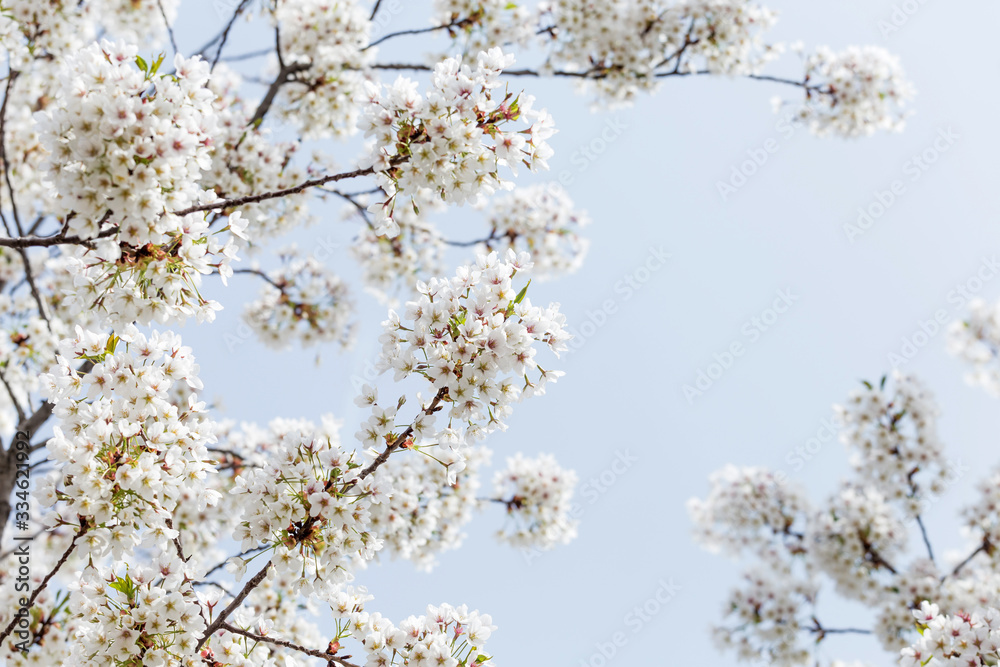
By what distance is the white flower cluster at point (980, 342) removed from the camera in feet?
34.2

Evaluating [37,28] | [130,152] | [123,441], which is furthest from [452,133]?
[37,28]

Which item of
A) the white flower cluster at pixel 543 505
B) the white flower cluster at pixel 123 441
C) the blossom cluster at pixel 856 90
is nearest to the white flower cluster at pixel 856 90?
the blossom cluster at pixel 856 90

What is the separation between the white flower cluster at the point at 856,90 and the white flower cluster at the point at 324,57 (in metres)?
6.37

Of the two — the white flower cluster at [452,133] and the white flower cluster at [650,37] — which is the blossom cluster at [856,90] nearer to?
the white flower cluster at [650,37]

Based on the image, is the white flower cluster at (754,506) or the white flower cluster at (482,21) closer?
the white flower cluster at (482,21)

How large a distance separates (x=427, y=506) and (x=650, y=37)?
6.48 m

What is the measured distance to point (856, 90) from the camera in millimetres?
8406

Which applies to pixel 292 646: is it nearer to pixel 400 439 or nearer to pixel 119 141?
pixel 400 439

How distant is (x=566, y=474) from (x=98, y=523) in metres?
5.43

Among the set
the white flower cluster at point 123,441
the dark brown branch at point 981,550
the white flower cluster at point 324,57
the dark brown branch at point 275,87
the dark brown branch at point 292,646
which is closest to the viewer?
the white flower cluster at point 123,441

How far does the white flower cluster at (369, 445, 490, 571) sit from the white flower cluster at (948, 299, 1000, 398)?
9316 mm

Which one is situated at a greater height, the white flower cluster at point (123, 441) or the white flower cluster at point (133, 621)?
the white flower cluster at point (123, 441)

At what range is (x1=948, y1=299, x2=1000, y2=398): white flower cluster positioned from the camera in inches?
410

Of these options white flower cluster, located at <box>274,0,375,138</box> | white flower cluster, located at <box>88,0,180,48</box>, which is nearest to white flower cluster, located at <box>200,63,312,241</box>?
white flower cluster, located at <box>274,0,375,138</box>
